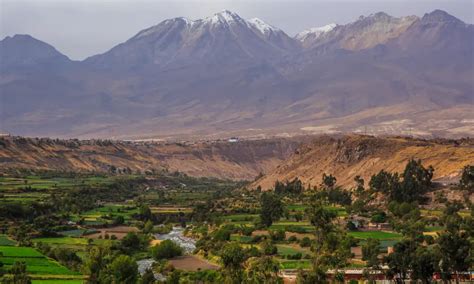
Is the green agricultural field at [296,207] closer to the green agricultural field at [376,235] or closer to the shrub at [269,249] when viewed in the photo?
the green agricultural field at [376,235]

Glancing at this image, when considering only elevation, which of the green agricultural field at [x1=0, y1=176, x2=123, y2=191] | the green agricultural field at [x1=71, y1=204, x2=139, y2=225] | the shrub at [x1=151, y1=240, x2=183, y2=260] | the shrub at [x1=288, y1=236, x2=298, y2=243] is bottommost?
the shrub at [x1=151, y1=240, x2=183, y2=260]

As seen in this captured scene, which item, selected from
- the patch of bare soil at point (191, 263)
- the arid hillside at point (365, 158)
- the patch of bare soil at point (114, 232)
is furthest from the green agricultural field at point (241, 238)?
the arid hillside at point (365, 158)

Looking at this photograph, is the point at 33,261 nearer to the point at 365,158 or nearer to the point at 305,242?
the point at 305,242

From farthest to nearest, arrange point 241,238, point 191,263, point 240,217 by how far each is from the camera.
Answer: point 240,217 → point 241,238 → point 191,263

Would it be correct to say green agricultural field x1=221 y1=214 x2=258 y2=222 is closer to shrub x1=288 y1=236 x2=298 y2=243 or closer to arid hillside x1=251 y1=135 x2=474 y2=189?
shrub x1=288 y1=236 x2=298 y2=243

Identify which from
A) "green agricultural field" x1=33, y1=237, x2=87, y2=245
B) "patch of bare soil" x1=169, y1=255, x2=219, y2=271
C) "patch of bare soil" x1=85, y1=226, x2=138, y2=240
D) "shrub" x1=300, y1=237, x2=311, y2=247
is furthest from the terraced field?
"shrub" x1=300, y1=237, x2=311, y2=247

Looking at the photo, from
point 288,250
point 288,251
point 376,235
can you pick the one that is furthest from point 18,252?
point 376,235
